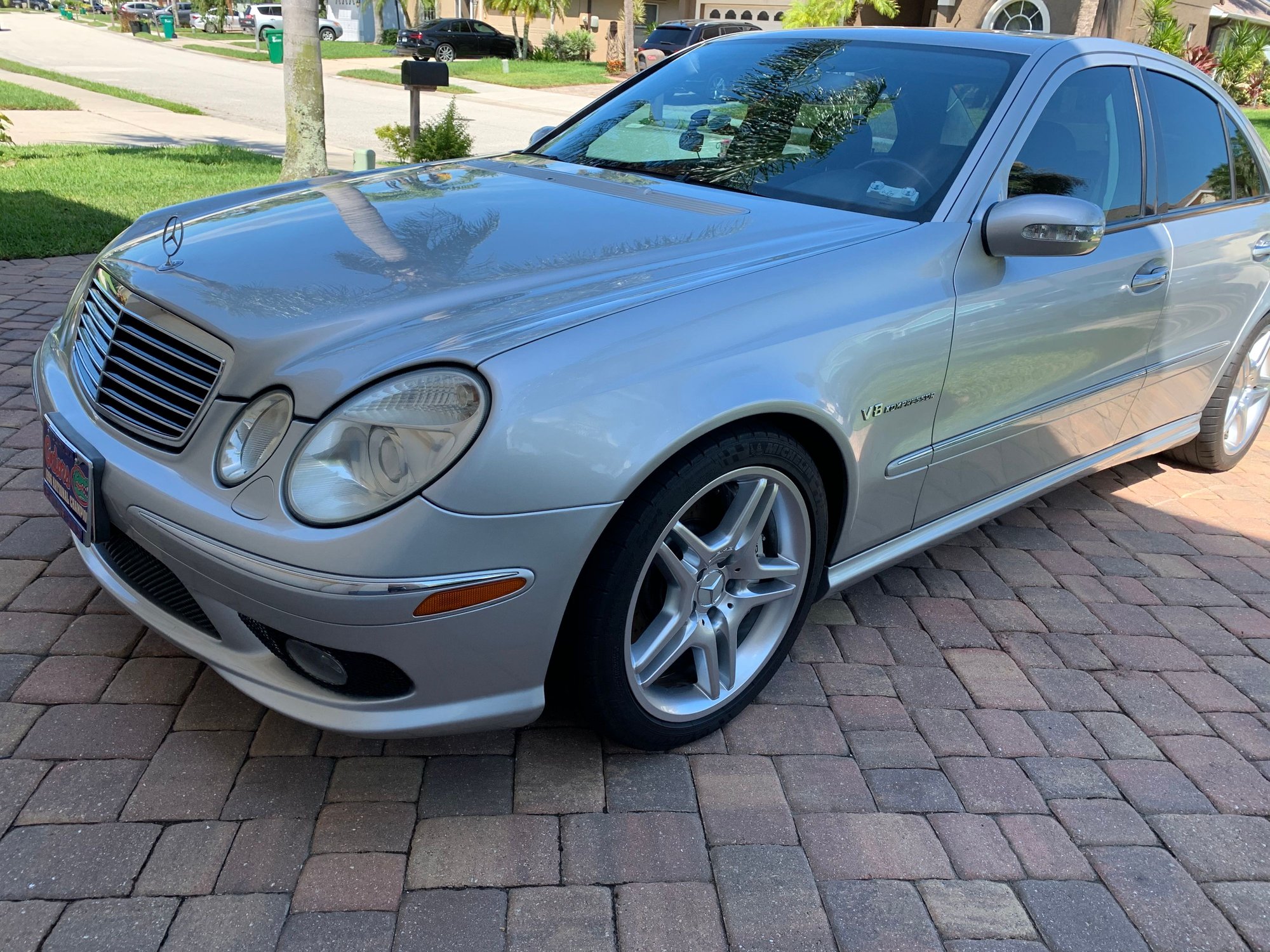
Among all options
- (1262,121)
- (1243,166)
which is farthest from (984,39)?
(1262,121)

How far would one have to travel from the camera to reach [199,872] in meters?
2.01

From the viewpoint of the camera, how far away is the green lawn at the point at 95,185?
6785 mm

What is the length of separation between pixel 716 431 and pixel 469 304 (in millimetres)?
575

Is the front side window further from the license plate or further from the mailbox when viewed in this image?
the mailbox

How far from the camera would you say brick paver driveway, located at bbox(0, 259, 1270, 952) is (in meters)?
1.98

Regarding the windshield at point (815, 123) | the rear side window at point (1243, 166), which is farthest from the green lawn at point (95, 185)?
the rear side window at point (1243, 166)

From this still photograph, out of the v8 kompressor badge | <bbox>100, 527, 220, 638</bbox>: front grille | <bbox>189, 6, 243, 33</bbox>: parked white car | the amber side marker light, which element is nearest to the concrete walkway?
<bbox>100, 527, 220, 638</bbox>: front grille

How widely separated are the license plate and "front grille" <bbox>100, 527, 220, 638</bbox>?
50 mm

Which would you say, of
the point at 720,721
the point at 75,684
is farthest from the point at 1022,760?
the point at 75,684

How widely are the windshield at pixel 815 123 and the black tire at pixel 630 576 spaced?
0.90m

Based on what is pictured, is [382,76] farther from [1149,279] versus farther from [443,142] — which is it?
[1149,279]

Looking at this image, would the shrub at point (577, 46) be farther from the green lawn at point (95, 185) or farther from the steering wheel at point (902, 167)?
the steering wheel at point (902, 167)

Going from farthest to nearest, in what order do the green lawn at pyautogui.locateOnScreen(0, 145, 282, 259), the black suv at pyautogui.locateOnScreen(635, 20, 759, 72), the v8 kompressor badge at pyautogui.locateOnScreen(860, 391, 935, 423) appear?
the black suv at pyautogui.locateOnScreen(635, 20, 759, 72) < the green lawn at pyautogui.locateOnScreen(0, 145, 282, 259) < the v8 kompressor badge at pyautogui.locateOnScreen(860, 391, 935, 423)

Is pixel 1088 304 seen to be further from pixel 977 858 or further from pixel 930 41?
pixel 977 858
